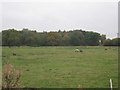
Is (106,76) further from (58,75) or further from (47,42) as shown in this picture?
(47,42)

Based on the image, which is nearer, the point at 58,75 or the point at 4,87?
the point at 4,87

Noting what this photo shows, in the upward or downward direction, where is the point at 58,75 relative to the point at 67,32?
downward

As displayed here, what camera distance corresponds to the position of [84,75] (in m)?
13.7

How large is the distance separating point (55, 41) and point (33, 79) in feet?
156

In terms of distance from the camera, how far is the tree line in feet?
161

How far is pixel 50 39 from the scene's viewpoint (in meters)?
58.9

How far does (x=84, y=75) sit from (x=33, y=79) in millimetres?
2970

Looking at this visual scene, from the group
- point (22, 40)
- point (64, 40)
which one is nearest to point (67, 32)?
point (64, 40)

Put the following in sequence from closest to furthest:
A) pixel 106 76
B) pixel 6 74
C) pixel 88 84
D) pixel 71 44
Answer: pixel 6 74
pixel 88 84
pixel 106 76
pixel 71 44

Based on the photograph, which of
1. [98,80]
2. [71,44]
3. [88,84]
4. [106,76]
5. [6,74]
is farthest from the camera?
[71,44]

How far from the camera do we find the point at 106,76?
13.1m

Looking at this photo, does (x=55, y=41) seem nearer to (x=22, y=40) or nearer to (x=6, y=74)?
(x=22, y=40)

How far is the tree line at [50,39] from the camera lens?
49.2 m

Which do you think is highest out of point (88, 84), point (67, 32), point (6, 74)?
point (67, 32)
